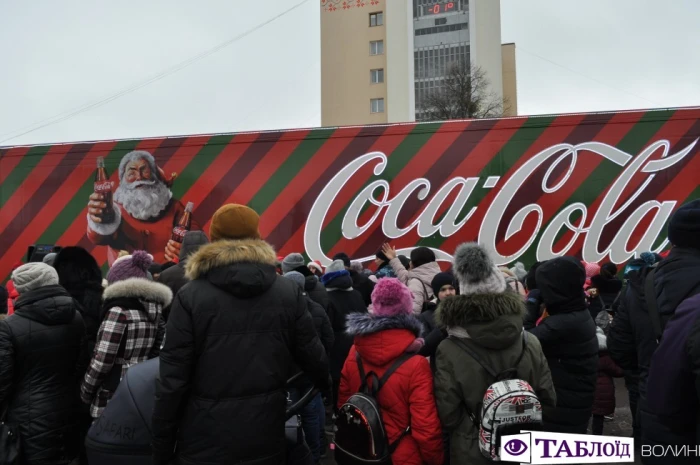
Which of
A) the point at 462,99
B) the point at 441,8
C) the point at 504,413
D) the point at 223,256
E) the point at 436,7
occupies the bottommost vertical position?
the point at 504,413

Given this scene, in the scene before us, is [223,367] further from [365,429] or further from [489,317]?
[489,317]

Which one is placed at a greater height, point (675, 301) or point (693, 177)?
point (693, 177)

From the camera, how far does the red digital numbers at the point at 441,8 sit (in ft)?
131

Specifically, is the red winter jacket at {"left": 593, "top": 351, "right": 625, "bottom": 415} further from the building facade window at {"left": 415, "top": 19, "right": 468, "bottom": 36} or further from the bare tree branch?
the building facade window at {"left": 415, "top": 19, "right": 468, "bottom": 36}

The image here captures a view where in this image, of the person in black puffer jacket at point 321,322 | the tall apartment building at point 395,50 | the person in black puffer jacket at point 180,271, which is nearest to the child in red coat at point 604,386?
the person in black puffer jacket at point 321,322

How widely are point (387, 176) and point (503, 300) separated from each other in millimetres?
4458

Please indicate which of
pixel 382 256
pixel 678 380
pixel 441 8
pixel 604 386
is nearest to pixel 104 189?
pixel 382 256

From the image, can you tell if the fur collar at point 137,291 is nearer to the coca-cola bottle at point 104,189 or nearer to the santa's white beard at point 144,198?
the santa's white beard at point 144,198

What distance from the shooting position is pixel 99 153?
24.7ft

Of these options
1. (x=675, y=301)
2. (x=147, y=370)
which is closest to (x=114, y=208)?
(x=147, y=370)

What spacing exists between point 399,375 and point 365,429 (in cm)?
29

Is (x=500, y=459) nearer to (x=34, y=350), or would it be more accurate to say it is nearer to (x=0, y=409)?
(x=34, y=350)

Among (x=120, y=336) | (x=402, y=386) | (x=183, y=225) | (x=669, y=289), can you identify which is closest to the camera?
(x=669, y=289)

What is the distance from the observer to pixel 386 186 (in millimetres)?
6719
